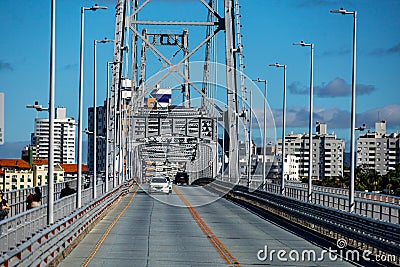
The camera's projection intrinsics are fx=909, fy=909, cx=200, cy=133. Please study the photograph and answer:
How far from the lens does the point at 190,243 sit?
2888 cm

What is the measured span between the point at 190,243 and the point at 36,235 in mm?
10657

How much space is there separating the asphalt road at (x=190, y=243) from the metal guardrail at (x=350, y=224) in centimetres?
104

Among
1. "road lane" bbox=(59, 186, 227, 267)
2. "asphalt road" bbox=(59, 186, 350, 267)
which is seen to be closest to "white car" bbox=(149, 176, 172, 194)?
"asphalt road" bbox=(59, 186, 350, 267)

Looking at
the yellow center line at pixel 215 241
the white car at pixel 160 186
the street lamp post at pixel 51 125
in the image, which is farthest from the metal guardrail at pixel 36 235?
the white car at pixel 160 186

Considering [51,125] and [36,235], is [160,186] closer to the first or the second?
[51,125]

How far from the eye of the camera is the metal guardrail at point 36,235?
Answer: 53.5 ft

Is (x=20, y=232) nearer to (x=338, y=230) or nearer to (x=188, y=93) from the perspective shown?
(x=338, y=230)

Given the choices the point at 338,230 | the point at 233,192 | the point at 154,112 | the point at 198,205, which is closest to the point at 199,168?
the point at 154,112

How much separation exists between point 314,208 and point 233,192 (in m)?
35.6

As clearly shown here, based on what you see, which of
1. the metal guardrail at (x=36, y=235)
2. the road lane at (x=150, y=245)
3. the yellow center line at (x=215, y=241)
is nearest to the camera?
the metal guardrail at (x=36, y=235)

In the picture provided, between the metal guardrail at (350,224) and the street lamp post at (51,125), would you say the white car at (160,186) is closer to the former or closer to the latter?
the metal guardrail at (350,224)

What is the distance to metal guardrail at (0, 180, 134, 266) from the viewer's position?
53.5 feet

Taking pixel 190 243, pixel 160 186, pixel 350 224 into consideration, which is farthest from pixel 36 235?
pixel 160 186

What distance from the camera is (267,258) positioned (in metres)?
24.1
